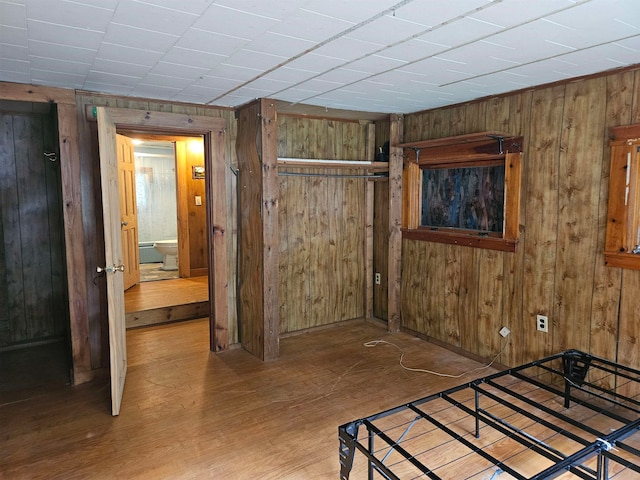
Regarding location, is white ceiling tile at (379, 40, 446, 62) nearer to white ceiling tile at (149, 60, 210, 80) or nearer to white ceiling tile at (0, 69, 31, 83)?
white ceiling tile at (149, 60, 210, 80)

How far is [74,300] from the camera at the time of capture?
336 centimetres

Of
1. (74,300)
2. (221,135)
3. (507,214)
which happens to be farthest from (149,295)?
(507,214)

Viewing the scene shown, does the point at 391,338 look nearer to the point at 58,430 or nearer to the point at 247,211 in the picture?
the point at 247,211

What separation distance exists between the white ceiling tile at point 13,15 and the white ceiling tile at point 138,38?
339 millimetres

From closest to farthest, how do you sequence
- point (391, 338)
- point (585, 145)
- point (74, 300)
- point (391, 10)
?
1. point (391, 10)
2. point (585, 145)
3. point (74, 300)
4. point (391, 338)

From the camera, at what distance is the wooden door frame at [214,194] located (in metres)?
3.63

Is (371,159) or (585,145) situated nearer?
(585,145)

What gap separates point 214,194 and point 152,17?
2.08m

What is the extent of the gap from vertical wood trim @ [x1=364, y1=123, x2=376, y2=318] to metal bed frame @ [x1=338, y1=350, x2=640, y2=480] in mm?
1912

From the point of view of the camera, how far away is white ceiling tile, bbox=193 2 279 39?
6.10ft

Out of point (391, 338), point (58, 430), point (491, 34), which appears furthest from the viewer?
point (391, 338)

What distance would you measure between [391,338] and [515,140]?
220 cm

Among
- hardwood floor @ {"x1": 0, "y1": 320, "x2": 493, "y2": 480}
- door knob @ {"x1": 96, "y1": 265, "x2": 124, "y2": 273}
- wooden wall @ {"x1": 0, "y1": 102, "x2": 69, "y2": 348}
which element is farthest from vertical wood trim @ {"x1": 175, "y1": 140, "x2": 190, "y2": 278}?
door knob @ {"x1": 96, "y1": 265, "x2": 124, "y2": 273}

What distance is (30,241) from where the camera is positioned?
435 cm
